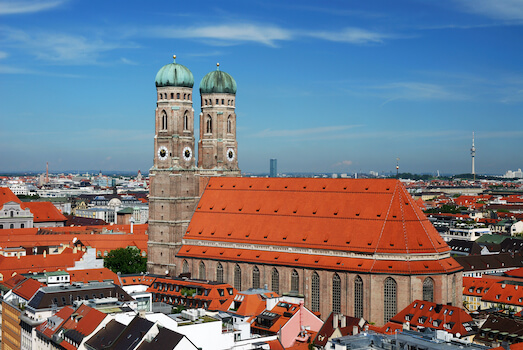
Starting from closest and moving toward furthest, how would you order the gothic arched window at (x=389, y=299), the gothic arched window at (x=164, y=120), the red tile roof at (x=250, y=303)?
the red tile roof at (x=250, y=303)
the gothic arched window at (x=389, y=299)
the gothic arched window at (x=164, y=120)

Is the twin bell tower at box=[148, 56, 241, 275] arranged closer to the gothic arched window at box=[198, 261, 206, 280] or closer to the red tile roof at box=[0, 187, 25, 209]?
the gothic arched window at box=[198, 261, 206, 280]

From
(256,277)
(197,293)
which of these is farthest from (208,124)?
(197,293)

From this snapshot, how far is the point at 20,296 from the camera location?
96.9 metres

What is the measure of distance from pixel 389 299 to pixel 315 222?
16068 mm

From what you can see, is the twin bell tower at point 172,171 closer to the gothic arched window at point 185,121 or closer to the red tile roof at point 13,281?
the gothic arched window at point 185,121

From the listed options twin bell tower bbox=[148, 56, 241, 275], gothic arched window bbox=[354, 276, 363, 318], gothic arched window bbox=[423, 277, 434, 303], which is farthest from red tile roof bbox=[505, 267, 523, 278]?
twin bell tower bbox=[148, 56, 241, 275]

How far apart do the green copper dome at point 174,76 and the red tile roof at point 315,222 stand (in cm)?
1634

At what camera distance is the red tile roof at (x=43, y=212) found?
187875mm

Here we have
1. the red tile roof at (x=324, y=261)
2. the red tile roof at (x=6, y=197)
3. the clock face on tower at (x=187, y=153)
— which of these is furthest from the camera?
the red tile roof at (x=6, y=197)

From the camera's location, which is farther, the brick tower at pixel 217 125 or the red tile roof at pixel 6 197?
the red tile roof at pixel 6 197

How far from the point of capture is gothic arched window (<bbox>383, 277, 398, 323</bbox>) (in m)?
93.8

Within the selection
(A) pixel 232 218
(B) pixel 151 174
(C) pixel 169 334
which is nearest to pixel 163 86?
(B) pixel 151 174

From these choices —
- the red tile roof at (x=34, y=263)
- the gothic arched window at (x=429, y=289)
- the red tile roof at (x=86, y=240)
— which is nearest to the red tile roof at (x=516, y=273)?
the gothic arched window at (x=429, y=289)

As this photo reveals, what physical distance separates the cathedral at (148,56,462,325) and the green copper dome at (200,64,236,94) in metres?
0.19
